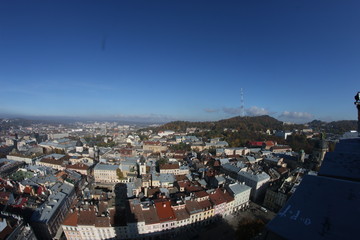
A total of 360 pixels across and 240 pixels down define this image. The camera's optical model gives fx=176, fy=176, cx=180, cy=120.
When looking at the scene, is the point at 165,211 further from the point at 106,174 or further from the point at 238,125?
the point at 238,125

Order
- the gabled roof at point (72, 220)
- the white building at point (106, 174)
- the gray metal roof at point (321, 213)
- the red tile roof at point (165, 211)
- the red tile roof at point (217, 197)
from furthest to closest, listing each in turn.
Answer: the white building at point (106, 174), the red tile roof at point (217, 197), the red tile roof at point (165, 211), the gabled roof at point (72, 220), the gray metal roof at point (321, 213)

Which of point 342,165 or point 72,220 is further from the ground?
point 342,165

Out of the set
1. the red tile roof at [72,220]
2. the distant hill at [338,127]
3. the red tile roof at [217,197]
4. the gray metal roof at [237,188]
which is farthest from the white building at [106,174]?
the distant hill at [338,127]

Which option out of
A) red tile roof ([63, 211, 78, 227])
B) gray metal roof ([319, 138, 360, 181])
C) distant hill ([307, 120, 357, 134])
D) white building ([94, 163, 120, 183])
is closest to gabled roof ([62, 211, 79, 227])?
red tile roof ([63, 211, 78, 227])

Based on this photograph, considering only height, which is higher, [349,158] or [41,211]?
[349,158]

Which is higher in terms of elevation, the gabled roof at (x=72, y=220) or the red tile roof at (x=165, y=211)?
the red tile roof at (x=165, y=211)

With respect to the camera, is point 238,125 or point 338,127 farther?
point 338,127

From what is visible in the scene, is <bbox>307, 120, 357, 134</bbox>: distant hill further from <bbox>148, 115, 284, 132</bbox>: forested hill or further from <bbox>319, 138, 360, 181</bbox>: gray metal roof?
<bbox>319, 138, 360, 181</bbox>: gray metal roof

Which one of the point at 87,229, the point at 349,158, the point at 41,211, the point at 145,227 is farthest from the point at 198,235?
the point at 41,211

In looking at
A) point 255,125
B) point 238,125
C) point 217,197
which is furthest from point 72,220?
point 255,125

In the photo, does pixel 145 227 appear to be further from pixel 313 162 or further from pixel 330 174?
pixel 313 162

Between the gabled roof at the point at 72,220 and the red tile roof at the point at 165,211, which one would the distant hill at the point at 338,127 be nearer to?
the red tile roof at the point at 165,211
